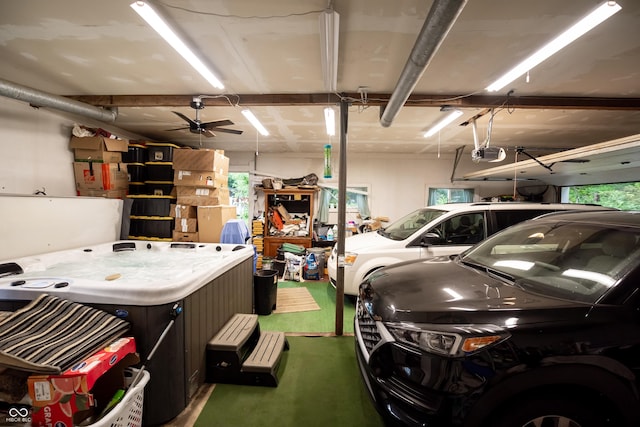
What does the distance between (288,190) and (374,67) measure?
12.7ft

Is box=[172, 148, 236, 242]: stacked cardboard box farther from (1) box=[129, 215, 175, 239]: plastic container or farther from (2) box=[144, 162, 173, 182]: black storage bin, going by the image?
(2) box=[144, 162, 173, 182]: black storage bin

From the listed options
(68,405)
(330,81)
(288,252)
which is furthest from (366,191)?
(68,405)

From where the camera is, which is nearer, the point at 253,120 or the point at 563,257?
the point at 563,257

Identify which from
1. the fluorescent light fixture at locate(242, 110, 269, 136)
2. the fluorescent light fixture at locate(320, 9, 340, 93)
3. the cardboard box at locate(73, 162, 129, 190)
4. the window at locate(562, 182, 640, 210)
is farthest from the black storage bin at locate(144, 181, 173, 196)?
the window at locate(562, 182, 640, 210)

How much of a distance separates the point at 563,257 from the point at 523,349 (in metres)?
0.94

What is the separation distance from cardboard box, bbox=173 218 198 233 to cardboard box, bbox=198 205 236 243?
0.47 feet

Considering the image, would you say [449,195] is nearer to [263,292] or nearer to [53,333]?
[263,292]

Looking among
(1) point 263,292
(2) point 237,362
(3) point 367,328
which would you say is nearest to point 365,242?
(1) point 263,292

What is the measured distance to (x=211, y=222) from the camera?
4504 millimetres

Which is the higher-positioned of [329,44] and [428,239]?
[329,44]

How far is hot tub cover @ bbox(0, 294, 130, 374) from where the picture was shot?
1239 mm

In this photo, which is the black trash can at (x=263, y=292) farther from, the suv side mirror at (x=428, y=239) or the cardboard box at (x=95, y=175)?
the cardboard box at (x=95, y=175)

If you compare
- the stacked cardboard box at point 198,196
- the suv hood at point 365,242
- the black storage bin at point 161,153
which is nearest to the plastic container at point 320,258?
the suv hood at point 365,242

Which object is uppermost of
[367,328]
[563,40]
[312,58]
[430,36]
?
[312,58]
